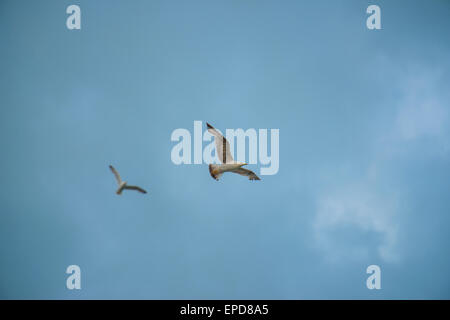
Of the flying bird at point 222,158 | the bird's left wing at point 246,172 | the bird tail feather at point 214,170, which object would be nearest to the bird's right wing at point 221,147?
the flying bird at point 222,158

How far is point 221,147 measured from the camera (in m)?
15.1

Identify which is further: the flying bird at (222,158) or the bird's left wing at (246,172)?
the bird's left wing at (246,172)

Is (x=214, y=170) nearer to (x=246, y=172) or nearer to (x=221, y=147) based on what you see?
(x=221, y=147)

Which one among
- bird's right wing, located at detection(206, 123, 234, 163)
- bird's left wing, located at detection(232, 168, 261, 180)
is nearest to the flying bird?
bird's right wing, located at detection(206, 123, 234, 163)

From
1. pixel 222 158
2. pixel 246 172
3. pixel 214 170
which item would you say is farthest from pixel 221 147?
pixel 246 172

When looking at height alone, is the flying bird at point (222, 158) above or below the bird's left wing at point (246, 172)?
above

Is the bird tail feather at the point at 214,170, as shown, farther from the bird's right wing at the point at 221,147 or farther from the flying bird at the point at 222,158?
the bird's right wing at the point at 221,147

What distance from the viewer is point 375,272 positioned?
82.2 ft

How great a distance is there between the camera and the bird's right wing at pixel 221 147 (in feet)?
49.3
